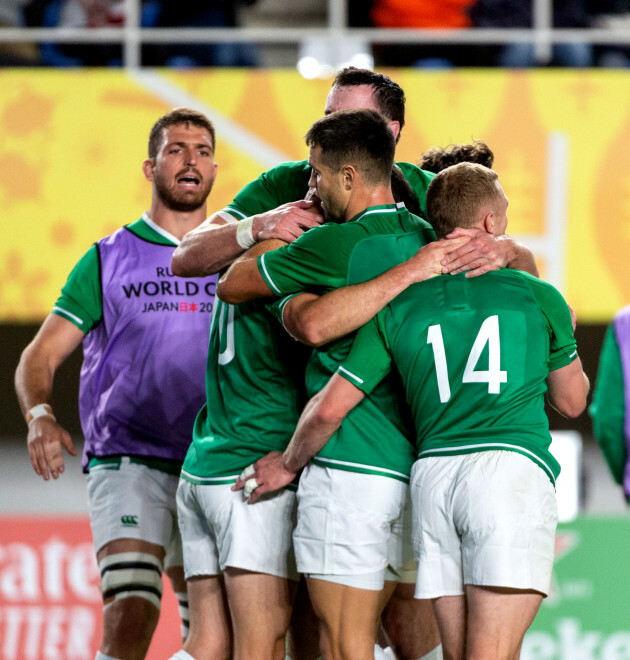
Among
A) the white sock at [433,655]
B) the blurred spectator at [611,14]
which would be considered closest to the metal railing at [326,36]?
the blurred spectator at [611,14]

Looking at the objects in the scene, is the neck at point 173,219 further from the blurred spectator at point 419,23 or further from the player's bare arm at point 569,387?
the blurred spectator at point 419,23

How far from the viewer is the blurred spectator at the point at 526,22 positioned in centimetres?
628

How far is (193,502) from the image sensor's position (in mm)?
3242

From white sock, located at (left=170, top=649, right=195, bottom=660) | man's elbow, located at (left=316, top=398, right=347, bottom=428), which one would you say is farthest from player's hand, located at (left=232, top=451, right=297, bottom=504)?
white sock, located at (left=170, top=649, right=195, bottom=660)

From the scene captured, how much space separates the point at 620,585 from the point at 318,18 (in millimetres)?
4114

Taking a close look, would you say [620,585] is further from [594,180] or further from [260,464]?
[260,464]

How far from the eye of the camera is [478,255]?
2689 mm

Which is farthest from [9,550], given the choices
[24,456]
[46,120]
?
[46,120]

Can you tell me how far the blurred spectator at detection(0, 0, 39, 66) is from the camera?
627 cm

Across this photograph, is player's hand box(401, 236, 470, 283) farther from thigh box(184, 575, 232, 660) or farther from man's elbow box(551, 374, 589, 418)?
thigh box(184, 575, 232, 660)

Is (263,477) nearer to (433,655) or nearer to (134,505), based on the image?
(433,655)

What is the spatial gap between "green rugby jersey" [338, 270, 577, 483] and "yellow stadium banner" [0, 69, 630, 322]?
3130 mm

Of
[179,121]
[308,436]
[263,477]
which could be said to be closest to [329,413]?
[308,436]

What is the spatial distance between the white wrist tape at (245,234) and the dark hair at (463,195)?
0.57 meters
